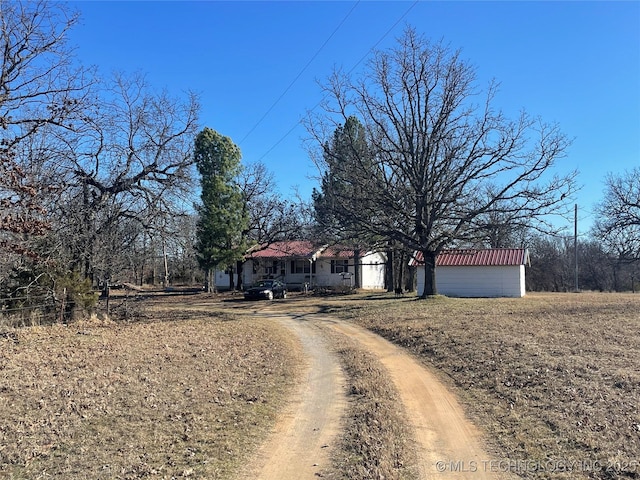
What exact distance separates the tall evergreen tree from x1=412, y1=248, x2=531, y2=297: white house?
46.8 feet

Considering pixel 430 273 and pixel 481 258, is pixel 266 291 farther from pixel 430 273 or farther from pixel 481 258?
pixel 481 258

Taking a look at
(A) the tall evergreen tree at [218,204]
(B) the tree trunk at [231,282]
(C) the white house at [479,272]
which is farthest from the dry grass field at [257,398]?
(B) the tree trunk at [231,282]

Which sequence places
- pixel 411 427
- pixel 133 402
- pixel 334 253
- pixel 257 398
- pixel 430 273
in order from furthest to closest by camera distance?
pixel 334 253
pixel 430 273
pixel 257 398
pixel 133 402
pixel 411 427

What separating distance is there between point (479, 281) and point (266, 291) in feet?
50.3

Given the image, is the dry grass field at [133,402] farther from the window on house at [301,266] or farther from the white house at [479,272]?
the window on house at [301,266]

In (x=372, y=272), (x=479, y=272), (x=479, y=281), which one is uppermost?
(x=479, y=272)

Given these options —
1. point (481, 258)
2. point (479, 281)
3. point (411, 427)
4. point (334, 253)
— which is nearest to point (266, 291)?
point (334, 253)

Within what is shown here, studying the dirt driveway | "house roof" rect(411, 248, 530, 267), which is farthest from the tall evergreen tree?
the dirt driveway

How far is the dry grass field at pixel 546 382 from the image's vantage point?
5312mm

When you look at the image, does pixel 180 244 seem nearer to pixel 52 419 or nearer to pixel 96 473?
pixel 52 419

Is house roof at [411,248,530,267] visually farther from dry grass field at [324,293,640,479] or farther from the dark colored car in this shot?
dry grass field at [324,293,640,479]

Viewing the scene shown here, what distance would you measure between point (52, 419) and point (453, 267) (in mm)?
30453

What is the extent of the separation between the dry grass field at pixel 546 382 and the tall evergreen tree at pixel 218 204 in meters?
21.2

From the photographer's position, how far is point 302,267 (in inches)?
1777
